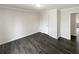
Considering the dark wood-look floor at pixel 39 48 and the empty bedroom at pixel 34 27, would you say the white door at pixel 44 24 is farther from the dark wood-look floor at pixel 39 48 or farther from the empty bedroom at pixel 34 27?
the dark wood-look floor at pixel 39 48

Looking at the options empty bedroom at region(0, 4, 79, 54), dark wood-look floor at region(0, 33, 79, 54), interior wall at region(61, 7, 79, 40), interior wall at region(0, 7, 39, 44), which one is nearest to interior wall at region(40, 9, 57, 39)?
empty bedroom at region(0, 4, 79, 54)

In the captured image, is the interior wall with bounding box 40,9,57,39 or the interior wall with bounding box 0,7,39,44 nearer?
the interior wall with bounding box 0,7,39,44

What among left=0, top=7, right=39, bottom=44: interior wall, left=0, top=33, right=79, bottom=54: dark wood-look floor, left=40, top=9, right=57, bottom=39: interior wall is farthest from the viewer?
left=40, top=9, right=57, bottom=39: interior wall

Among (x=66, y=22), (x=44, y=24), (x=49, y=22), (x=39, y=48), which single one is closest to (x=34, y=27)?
(x=44, y=24)

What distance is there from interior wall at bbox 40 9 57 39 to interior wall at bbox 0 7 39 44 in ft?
2.57

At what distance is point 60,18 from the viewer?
20.7 ft

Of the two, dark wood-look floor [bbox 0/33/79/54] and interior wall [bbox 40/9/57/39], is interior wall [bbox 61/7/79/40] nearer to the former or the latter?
interior wall [bbox 40/9/57/39]

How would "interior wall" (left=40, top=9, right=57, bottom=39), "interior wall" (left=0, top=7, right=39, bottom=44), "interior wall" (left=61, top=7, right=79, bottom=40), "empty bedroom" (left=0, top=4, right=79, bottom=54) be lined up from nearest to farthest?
"empty bedroom" (left=0, top=4, right=79, bottom=54), "interior wall" (left=0, top=7, right=39, bottom=44), "interior wall" (left=61, top=7, right=79, bottom=40), "interior wall" (left=40, top=9, right=57, bottom=39)

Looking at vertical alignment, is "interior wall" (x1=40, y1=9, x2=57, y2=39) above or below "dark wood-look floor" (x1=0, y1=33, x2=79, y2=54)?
above

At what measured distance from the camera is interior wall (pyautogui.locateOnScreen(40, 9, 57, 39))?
6.18m

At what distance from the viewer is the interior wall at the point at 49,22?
20.3 ft
